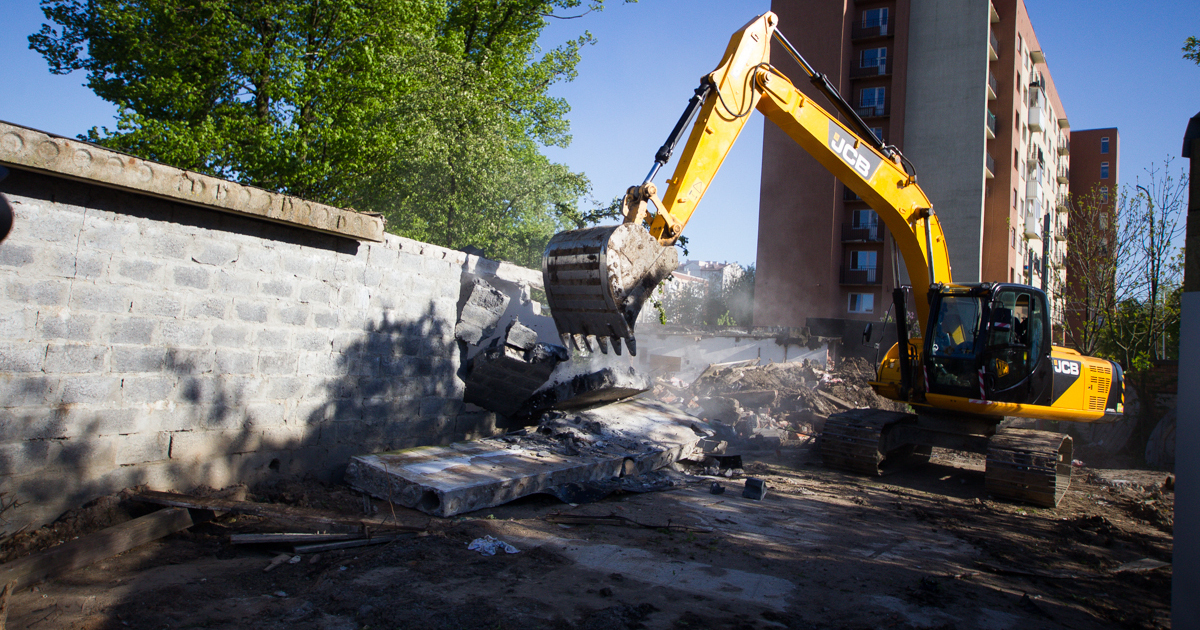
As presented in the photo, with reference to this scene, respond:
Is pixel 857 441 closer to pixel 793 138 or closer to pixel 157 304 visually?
pixel 793 138

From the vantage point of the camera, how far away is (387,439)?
6824mm

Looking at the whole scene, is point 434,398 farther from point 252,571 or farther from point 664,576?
point 664,576

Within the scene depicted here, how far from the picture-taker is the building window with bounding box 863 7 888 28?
31844 mm

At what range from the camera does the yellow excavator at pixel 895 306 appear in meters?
5.93

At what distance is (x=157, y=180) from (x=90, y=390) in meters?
1.56

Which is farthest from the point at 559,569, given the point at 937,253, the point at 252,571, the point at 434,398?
the point at 937,253

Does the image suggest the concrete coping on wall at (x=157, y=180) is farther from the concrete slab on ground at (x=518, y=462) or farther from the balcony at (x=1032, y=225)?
the balcony at (x=1032, y=225)

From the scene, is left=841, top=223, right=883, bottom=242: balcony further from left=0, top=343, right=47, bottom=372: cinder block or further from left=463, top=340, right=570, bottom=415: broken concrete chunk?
left=0, top=343, right=47, bottom=372: cinder block

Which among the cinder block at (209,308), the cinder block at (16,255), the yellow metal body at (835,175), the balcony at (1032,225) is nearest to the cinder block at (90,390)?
the cinder block at (209,308)

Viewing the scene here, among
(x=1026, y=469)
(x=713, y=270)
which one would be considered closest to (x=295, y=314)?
(x=1026, y=469)

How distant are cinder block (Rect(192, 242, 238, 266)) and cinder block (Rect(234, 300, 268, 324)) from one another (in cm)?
35

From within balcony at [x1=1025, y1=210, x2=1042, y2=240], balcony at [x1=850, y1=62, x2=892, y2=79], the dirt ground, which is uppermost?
balcony at [x1=850, y1=62, x2=892, y2=79]

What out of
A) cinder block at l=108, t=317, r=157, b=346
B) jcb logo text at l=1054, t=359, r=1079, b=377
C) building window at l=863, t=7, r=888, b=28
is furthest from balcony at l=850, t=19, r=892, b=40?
cinder block at l=108, t=317, r=157, b=346

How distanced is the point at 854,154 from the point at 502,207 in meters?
9.01
